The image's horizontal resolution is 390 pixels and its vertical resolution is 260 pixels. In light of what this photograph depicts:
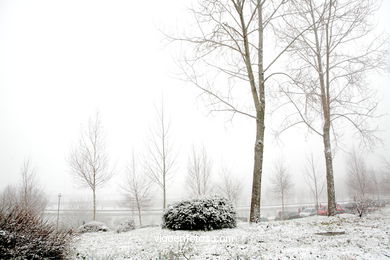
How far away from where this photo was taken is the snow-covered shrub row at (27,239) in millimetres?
3057

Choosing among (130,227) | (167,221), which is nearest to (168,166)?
(130,227)

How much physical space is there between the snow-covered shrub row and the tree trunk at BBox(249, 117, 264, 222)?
5.62 metres

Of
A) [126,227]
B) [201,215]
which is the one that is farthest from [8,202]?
[126,227]

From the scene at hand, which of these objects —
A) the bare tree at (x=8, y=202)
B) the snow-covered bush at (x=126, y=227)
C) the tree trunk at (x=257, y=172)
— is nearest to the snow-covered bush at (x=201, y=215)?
the tree trunk at (x=257, y=172)

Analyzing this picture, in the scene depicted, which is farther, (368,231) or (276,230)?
(276,230)

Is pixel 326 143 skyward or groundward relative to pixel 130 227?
skyward

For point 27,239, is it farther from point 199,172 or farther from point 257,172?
point 199,172

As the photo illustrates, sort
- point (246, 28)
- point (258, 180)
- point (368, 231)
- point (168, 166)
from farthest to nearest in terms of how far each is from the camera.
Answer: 1. point (168, 166)
2. point (246, 28)
3. point (258, 180)
4. point (368, 231)

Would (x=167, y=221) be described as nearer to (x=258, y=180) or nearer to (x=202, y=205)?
(x=202, y=205)

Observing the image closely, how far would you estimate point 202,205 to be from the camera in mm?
7277

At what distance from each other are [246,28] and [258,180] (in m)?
5.56

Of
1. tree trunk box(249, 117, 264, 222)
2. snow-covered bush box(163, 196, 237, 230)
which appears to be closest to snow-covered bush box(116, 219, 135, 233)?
snow-covered bush box(163, 196, 237, 230)

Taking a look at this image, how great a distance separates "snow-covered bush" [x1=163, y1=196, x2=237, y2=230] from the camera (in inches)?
276

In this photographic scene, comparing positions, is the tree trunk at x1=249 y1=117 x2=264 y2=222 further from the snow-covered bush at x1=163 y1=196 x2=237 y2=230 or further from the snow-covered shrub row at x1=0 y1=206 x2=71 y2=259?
the snow-covered shrub row at x1=0 y1=206 x2=71 y2=259
